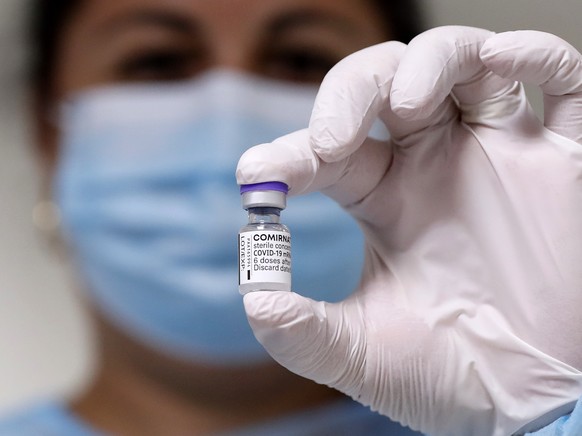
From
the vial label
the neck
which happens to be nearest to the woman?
the neck

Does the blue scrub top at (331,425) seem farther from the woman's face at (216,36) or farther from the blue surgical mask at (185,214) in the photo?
the woman's face at (216,36)

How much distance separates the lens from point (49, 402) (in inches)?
58.1

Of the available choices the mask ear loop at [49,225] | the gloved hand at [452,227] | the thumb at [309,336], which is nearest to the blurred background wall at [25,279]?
the mask ear loop at [49,225]

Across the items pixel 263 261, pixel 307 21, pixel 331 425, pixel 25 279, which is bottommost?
pixel 331 425

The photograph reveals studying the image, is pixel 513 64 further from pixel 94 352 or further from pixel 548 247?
pixel 94 352

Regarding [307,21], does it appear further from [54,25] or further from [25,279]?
[25,279]

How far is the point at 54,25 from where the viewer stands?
1520 mm

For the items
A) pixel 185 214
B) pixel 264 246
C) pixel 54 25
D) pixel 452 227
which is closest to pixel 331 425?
pixel 185 214

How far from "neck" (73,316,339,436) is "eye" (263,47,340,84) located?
0.61 meters

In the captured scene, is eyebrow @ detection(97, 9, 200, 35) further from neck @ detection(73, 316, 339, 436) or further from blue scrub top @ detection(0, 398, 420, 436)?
blue scrub top @ detection(0, 398, 420, 436)

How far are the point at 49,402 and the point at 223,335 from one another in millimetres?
435

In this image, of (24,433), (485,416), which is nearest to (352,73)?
(485,416)

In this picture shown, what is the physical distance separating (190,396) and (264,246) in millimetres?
730

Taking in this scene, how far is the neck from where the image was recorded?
1389 millimetres
